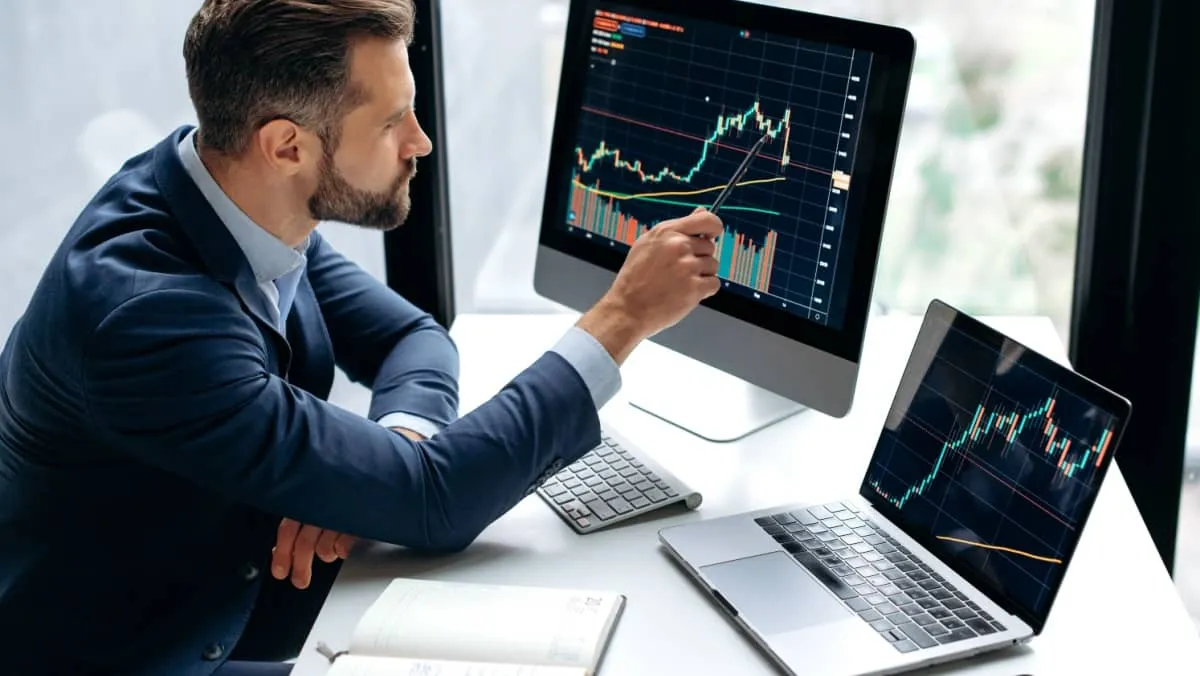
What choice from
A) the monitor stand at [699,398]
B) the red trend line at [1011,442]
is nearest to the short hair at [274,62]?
the monitor stand at [699,398]

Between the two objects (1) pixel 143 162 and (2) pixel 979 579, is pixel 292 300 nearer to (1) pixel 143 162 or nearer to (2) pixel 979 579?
(1) pixel 143 162

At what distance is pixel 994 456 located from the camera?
1197 millimetres

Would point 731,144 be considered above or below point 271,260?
above

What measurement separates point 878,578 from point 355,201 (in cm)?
68

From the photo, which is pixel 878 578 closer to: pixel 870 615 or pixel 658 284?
pixel 870 615

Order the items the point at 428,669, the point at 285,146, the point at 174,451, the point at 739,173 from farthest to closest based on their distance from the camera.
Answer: the point at 739,173, the point at 285,146, the point at 174,451, the point at 428,669

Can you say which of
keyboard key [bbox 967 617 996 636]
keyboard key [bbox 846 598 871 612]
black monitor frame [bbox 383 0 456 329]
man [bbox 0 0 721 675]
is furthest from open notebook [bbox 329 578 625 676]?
black monitor frame [bbox 383 0 456 329]

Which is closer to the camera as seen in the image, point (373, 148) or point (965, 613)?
point (965, 613)

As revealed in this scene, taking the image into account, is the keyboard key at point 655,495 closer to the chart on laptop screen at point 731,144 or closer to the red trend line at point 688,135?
the chart on laptop screen at point 731,144

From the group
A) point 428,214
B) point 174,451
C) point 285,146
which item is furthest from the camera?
point 428,214

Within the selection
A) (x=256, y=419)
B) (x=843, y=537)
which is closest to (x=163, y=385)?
(x=256, y=419)

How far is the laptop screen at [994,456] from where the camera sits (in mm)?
1112


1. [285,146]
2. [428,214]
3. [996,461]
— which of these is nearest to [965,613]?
[996,461]

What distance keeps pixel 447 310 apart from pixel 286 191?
88 centimetres
